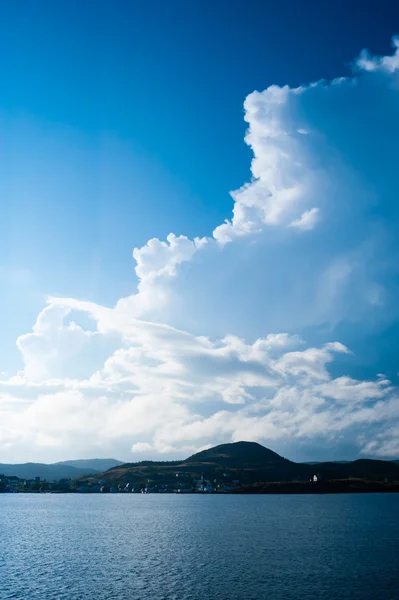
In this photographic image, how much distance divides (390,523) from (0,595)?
479 ft

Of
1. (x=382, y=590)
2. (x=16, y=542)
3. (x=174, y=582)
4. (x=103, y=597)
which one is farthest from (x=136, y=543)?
(x=382, y=590)

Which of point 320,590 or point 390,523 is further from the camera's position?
point 390,523

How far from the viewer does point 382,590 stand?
6812 cm

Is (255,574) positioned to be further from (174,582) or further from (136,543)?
(136,543)

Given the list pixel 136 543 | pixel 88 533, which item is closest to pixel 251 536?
pixel 136 543

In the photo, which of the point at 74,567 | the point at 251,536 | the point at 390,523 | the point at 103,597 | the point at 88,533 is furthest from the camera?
the point at 390,523

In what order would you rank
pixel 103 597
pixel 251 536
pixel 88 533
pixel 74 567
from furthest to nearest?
pixel 88 533 < pixel 251 536 < pixel 74 567 < pixel 103 597

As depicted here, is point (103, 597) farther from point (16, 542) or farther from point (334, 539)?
point (334, 539)

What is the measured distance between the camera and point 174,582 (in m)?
73.8

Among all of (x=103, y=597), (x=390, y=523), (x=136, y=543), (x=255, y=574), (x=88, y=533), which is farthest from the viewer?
(x=390, y=523)

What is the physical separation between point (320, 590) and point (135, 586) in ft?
89.6

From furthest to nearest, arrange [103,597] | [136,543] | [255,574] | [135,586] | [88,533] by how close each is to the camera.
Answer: [88,533]
[136,543]
[255,574]
[135,586]
[103,597]

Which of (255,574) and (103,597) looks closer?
(103,597)

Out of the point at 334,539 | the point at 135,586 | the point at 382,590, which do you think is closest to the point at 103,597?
the point at 135,586
